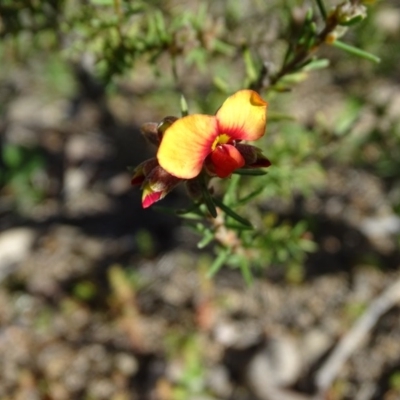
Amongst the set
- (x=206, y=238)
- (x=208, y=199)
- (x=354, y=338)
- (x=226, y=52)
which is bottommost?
(x=354, y=338)

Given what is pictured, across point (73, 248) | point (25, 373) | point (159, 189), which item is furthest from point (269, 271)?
point (159, 189)

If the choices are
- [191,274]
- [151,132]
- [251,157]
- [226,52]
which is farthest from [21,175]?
[251,157]

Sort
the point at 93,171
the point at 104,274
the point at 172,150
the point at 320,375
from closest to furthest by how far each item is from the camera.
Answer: the point at 172,150
the point at 320,375
the point at 104,274
the point at 93,171

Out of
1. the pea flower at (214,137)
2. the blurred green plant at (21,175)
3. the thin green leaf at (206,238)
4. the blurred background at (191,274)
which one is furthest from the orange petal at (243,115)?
the blurred green plant at (21,175)

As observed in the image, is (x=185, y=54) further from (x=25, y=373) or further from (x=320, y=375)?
(x=25, y=373)

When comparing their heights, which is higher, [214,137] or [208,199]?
Answer: [214,137]

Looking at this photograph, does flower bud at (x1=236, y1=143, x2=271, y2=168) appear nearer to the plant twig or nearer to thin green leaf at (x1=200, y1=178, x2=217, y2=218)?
thin green leaf at (x1=200, y1=178, x2=217, y2=218)

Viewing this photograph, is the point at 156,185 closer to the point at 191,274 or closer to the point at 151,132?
the point at 151,132
